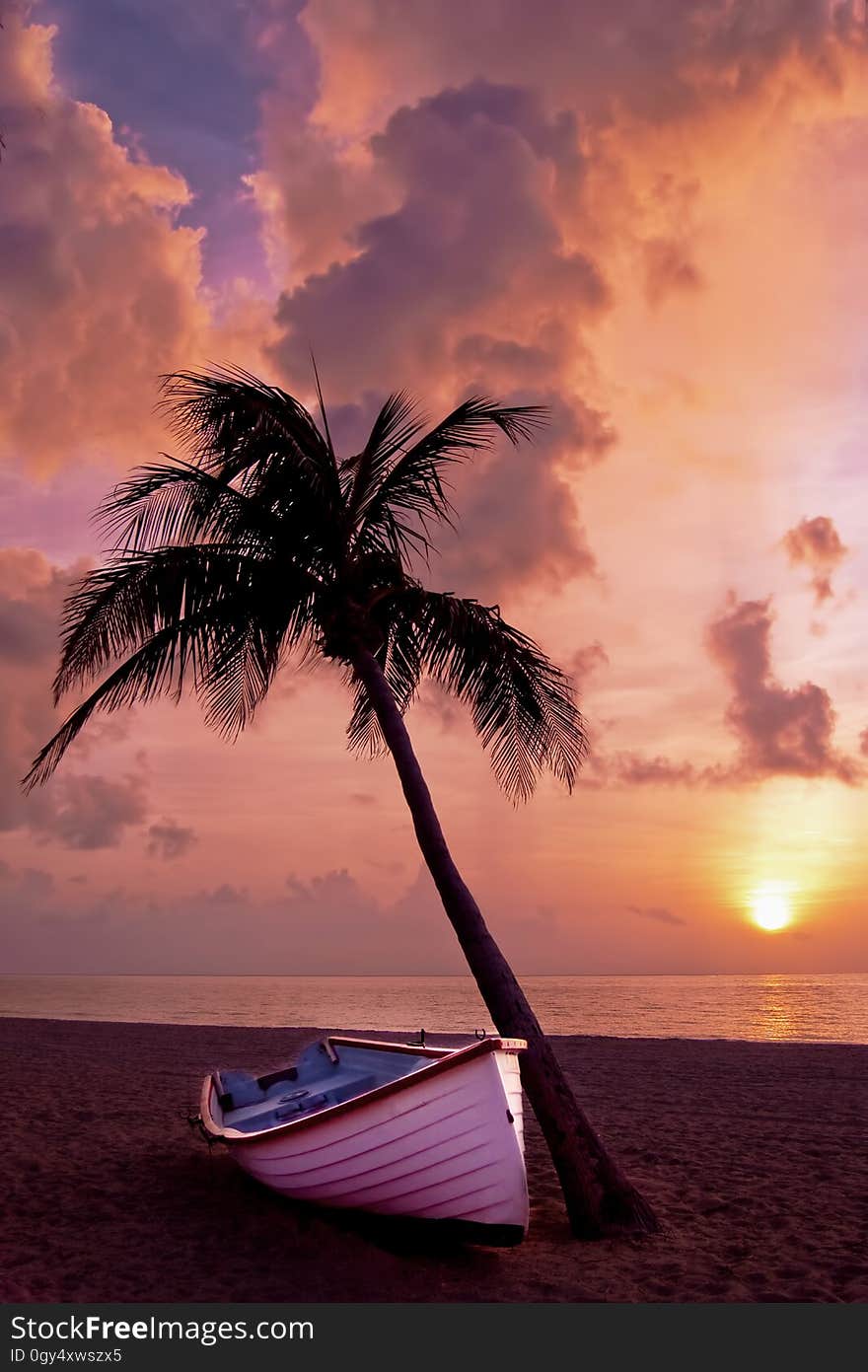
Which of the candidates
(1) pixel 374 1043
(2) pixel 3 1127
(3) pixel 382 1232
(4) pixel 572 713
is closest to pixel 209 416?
(4) pixel 572 713

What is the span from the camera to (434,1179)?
654cm

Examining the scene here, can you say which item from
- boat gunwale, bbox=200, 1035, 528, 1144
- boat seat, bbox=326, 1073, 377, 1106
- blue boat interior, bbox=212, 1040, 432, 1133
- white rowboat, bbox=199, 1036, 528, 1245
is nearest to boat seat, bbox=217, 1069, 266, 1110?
blue boat interior, bbox=212, 1040, 432, 1133

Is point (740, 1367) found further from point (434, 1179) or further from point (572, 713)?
point (572, 713)

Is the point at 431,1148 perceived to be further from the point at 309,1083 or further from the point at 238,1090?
the point at 238,1090

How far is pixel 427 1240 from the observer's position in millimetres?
6902

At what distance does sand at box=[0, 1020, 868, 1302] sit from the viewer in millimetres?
6332

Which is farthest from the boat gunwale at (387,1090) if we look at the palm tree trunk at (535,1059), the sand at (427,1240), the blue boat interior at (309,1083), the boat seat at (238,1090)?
the boat seat at (238,1090)

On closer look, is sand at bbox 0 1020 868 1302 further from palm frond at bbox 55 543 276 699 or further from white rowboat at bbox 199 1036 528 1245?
palm frond at bbox 55 543 276 699

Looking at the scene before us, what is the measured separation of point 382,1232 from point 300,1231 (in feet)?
2.37

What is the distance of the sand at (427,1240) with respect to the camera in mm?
6332

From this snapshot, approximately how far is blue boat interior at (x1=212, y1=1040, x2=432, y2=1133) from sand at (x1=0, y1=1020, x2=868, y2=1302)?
0.57 metres

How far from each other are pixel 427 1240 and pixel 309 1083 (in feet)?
13.7

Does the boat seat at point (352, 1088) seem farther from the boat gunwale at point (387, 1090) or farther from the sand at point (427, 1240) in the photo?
the sand at point (427, 1240)

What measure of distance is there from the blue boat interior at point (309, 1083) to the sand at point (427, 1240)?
0.57 metres
